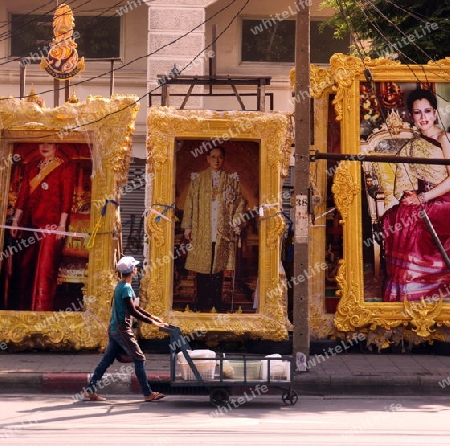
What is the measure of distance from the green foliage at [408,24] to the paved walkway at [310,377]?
5.32 meters

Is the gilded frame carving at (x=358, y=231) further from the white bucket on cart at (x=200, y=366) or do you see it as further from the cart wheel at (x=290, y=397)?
the white bucket on cart at (x=200, y=366)

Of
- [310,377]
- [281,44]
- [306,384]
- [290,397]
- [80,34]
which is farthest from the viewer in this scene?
[281,44]

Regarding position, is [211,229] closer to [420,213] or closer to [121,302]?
[420,213]

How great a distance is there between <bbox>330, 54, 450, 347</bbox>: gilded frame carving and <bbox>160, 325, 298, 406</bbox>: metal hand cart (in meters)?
3.27

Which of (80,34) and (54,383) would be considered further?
(80,34)

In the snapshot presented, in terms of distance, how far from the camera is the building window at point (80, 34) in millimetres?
19594

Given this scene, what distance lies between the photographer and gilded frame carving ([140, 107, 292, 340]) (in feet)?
44.9

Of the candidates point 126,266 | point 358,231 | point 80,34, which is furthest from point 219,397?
point 80,34

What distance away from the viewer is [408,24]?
640 inches

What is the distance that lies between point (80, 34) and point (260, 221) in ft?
25.4

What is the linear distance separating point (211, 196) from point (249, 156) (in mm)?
796

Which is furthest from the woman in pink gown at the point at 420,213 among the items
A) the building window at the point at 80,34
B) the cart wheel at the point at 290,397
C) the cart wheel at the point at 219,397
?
the building window at the point at 80,34

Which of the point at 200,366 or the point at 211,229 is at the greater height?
the point at 211,229

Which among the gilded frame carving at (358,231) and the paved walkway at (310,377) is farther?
the gilded frame carving at (358,231)
